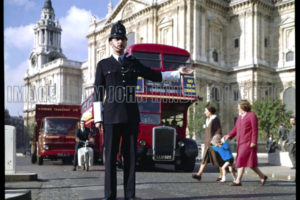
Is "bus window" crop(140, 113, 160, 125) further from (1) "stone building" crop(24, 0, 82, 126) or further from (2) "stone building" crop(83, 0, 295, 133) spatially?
(1) "stone building" crop(24, 0, 82, 126)

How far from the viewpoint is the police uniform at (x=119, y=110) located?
4992 millimetres

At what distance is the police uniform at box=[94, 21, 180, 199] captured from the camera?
4.99 m

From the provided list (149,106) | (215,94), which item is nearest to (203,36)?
(215,94)

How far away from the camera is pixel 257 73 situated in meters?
43.0

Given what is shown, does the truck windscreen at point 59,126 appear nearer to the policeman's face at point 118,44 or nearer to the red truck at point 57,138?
the red truck at point 57,138

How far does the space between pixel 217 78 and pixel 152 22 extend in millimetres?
8936

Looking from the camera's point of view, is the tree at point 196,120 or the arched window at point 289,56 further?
the arched window at point 289,56

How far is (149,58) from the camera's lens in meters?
13.9

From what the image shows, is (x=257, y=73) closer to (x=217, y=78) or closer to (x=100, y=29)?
(x=217, y=78)

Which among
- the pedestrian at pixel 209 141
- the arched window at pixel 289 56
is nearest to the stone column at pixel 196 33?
the arched window at pixel 289 56

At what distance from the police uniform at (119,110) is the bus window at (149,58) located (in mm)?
8639

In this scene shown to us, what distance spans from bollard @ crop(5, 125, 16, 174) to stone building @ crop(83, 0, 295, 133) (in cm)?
3386

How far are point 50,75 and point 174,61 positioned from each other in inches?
2322

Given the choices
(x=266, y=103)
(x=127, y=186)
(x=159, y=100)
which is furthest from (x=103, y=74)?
(x=266, y=103)
